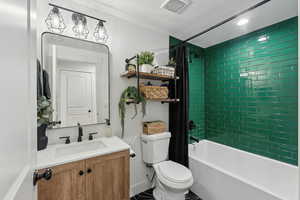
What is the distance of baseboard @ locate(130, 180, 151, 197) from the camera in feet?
6.10

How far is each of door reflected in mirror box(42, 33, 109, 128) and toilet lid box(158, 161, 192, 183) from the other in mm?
940

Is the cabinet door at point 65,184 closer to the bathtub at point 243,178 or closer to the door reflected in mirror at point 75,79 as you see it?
the door reflected in mirror at point 75,79

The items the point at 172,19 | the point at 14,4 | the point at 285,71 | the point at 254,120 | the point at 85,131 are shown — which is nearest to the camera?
the point at 14,4

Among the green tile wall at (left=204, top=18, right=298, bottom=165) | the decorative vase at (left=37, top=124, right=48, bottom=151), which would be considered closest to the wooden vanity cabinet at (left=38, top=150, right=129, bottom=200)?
the decorative vase at (left=37, top=124, right=48, bottom=151)

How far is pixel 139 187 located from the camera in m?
1.93

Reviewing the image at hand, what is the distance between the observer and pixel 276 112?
6.10ft

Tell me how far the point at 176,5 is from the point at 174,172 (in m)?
1.95

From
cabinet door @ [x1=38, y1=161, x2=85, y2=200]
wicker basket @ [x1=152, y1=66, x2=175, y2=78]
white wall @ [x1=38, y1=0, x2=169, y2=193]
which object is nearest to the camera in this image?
cabinet door @ [x1=38, y1=161, x2=85, y2=200]

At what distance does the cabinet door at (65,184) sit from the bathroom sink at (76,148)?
0.29 meters

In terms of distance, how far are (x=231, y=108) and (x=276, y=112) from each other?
0.58 meters

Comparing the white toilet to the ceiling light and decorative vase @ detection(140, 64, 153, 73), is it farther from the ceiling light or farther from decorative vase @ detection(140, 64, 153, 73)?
the ceiling light

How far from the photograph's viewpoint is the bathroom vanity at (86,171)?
1.03m

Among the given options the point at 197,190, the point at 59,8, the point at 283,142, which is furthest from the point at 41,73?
the point at 283,142

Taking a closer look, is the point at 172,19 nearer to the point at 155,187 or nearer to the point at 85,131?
the point at 85,131
